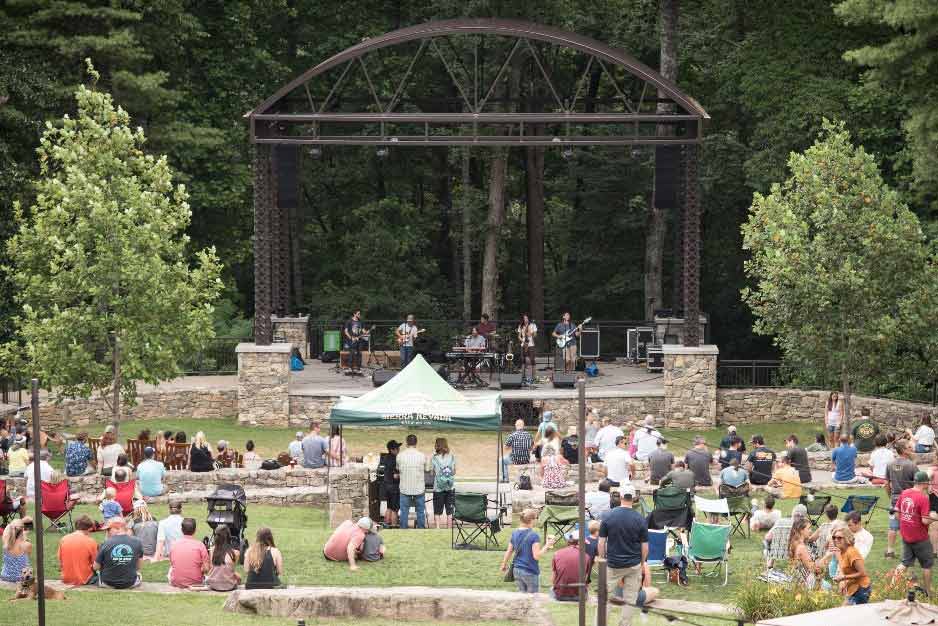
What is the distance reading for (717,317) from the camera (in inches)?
1656

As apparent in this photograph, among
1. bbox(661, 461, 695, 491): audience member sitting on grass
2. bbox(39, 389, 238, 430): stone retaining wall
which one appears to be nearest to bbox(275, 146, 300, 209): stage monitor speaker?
bbox(39, 389, 238, 430): stone retaining wall

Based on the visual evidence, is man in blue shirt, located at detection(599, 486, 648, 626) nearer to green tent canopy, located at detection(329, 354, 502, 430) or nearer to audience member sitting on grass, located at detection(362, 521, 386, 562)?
audience member sitting on grass, located at detection(362, 521, 386, 562)

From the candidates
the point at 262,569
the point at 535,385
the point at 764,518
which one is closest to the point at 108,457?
the point at 262,569

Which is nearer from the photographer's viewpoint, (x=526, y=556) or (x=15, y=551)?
(x=526, y=556)

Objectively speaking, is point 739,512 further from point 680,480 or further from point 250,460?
point 250,460

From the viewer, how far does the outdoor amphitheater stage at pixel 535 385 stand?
30.4 meters

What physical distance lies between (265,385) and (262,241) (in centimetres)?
300

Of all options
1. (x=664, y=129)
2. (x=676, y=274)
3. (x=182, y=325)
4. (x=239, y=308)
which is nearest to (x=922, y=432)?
(x=676, y=274)

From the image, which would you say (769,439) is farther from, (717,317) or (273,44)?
(273,44)

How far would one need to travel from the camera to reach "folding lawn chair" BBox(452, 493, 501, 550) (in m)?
19.1

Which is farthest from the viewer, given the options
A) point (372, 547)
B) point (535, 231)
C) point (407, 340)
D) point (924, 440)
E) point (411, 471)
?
point (535, 231)

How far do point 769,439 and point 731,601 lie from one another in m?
15.1

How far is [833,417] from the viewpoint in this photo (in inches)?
1087

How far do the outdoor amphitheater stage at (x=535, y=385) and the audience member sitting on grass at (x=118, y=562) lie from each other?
13.4m
